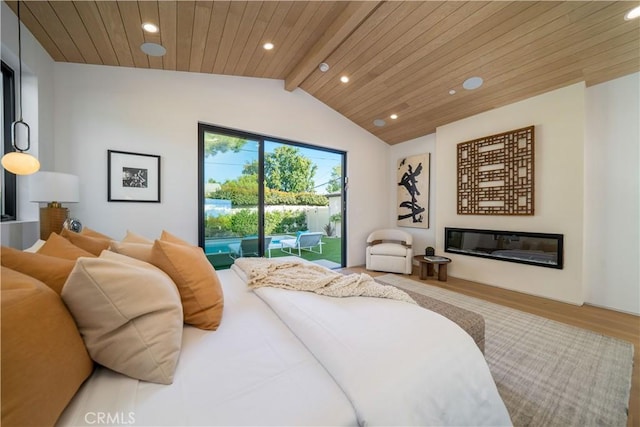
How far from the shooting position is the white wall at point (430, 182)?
4.51 m

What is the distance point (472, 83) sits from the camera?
10.3 ft

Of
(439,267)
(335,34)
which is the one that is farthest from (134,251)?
(439,267)

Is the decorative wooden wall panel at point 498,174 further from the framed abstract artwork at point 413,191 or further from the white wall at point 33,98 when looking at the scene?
the white wall at point 33,98

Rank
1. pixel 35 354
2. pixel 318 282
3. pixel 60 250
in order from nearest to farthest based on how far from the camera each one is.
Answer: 1. pixel 35 354
2. pixel 60 250
3. pixel 318 282

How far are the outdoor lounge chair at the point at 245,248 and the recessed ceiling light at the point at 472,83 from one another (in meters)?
3.62

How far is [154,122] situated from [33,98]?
0.94m

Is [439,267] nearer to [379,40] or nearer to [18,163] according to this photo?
[379,40]

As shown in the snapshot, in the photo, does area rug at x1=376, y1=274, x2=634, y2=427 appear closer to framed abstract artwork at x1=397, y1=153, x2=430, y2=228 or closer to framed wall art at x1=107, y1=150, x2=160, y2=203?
Answer: framed abstract artwork at x1=397, y1=153, x2=430, y2=228

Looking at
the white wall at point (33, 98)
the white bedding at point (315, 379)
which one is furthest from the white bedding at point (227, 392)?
the white wall at point (33, 98)

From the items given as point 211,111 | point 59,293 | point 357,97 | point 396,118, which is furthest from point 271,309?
point 396,118

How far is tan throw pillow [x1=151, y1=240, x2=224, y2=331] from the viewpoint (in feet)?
3.68

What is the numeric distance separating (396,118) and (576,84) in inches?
86.5

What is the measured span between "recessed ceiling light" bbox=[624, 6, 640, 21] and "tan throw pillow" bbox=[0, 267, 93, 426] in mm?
4133

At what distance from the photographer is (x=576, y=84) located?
113 inches
